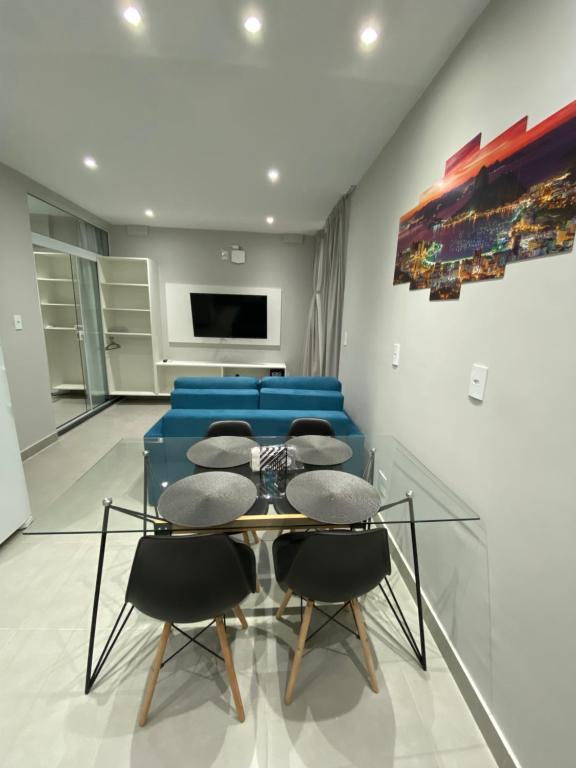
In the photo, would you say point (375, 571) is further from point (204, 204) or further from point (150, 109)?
point (204, 204)

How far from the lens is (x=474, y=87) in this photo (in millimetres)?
1240

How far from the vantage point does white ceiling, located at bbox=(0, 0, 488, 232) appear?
4.14 ft

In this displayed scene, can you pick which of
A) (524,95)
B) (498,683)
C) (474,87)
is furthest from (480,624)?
(474,87)

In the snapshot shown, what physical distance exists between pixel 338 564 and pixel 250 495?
1.39 ft

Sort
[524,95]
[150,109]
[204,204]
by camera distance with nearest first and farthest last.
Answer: [524,95] < [150,109] < [204,204]

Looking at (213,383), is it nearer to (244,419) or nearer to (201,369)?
(244,419)

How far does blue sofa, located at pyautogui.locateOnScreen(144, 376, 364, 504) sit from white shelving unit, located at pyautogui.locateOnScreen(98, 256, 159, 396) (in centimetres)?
219

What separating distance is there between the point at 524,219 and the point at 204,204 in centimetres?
343

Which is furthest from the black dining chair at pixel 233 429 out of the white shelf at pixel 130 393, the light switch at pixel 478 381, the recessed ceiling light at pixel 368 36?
the white shelf at pixel 130 393

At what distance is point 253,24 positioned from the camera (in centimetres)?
129

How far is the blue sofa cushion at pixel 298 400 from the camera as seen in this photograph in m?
2.71

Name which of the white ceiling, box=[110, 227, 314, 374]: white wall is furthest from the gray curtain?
the white ceiling

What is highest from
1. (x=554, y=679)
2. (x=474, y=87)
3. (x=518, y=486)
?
(x=474, y=87)

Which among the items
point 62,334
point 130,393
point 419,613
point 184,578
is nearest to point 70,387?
point 62,334
